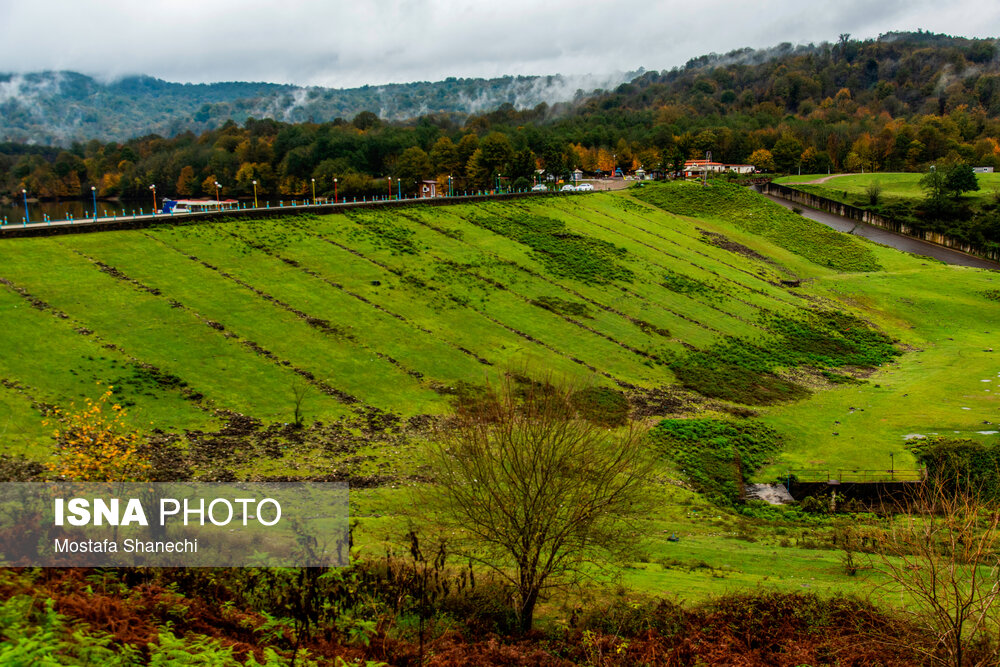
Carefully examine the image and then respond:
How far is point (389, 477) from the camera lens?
31.2 metres

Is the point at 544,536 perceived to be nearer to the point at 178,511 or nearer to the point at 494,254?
the point at 178,511

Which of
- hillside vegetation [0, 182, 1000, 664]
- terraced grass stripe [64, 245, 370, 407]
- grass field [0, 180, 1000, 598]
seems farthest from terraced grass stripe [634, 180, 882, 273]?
terraced grass stripe [64, 245, 370, 407]

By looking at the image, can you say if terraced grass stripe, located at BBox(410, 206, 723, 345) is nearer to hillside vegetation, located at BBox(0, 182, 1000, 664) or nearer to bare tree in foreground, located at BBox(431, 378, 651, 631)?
hillside vegetation, located at BBox(0, 182, 1000, 664)

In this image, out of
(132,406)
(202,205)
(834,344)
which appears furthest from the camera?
(202,205)

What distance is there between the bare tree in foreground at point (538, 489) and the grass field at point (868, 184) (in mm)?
122913

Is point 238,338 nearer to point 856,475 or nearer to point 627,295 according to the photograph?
point 627,295

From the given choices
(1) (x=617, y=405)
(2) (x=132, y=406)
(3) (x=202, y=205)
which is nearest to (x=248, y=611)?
(2) (x=132, y=406)

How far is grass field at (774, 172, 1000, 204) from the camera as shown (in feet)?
405

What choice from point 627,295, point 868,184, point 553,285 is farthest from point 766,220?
point 553,285

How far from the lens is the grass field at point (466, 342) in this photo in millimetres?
31766

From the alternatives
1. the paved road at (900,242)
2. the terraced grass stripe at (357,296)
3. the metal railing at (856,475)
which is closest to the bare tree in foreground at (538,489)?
the metal railing at (856,475)

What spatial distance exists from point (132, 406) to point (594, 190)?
267 feet

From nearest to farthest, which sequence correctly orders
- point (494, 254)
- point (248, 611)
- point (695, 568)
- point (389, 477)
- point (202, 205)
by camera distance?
point (248, 611), point (695, 568), point (389, 477), point (494, 254), point (202, 205)

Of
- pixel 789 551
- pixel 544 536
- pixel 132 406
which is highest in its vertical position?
pixel 544 536
